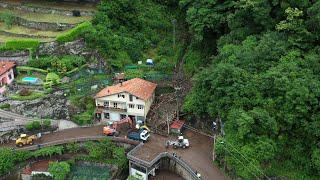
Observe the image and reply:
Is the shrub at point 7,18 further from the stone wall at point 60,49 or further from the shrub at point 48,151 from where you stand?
the shrub at point 48,151

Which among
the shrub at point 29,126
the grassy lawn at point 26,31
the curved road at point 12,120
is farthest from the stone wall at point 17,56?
the shrub at point 29,126

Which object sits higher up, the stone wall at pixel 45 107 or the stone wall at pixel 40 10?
the stone wall at pixel 40 10

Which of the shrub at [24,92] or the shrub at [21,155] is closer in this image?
the shrub at [21,155]

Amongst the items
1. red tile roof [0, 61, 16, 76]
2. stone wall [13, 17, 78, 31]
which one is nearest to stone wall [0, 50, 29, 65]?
red tile roof [0, 61, 16, 76]

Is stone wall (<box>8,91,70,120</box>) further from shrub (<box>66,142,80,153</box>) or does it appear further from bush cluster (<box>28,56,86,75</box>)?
shrub (<box>66,142,80,153</box>)

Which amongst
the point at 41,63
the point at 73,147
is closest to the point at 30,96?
the point at 41,63

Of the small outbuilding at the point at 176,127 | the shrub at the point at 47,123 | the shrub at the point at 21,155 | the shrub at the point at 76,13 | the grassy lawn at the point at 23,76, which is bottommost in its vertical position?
the shrub at the point at 21,155

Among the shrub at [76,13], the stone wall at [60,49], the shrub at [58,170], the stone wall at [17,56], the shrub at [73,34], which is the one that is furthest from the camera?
the shrub at [76,13]
